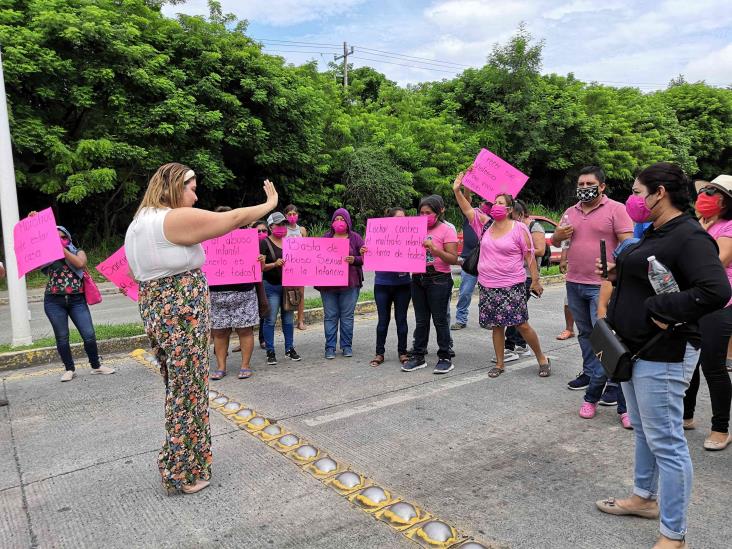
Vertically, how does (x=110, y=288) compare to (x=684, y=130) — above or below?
below

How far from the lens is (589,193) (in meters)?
4.71

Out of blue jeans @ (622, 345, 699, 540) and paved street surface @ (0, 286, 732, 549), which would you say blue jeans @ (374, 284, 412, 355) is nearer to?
paved street surface @ (0, 286, 732, 549)

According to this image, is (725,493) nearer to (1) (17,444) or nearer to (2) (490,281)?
(2) (490,281)

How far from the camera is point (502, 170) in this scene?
19.5 feet

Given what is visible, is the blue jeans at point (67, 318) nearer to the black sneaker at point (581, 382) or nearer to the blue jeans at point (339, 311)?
the blue jeans at point (339, 311)

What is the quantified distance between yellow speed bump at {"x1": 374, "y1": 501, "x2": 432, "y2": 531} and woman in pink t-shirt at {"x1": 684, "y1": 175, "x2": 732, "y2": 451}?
2.26 metres

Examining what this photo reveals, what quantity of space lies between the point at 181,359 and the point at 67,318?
10.6 feet

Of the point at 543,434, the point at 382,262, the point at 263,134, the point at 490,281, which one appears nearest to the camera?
the point at 543,434

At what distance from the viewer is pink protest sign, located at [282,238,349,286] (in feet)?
21.1

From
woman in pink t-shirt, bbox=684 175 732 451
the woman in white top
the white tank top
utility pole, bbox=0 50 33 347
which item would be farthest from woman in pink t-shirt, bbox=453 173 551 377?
utility pole, bbox=0 50 33 347

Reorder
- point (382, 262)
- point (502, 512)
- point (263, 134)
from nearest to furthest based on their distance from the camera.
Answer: point (502, 512)
point (382, 262)
point (263, 134)

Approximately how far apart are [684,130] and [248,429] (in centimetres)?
3599

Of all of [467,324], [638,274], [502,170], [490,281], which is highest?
[502,170]

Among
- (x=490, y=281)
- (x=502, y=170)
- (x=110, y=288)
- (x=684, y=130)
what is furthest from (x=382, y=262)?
(x=684, y=130)
